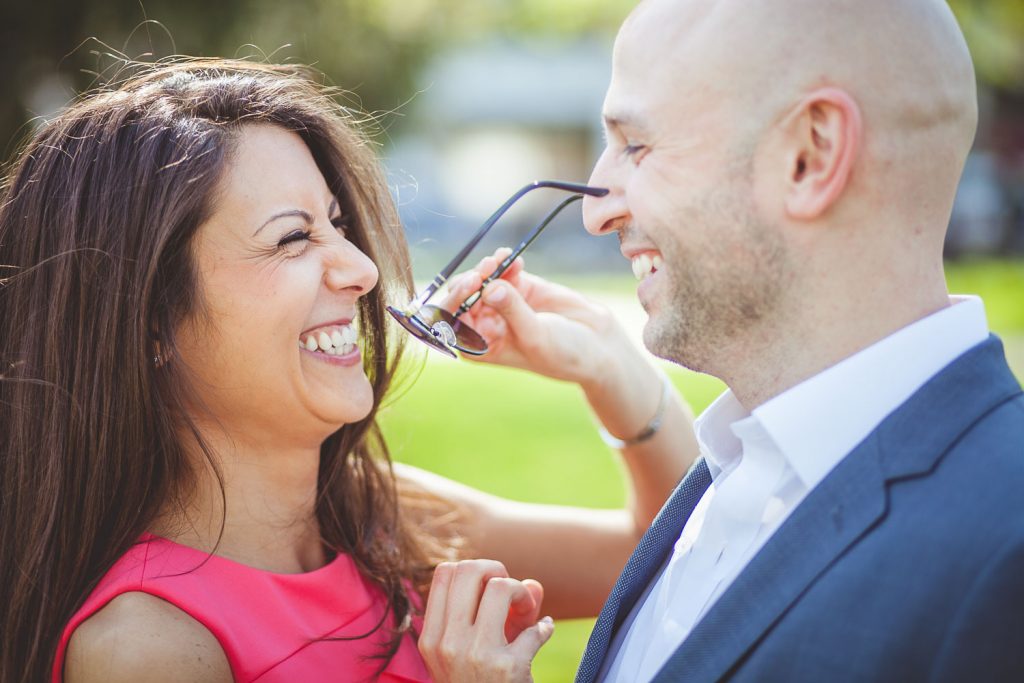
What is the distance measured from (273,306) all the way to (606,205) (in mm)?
903

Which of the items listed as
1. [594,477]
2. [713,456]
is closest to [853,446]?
[713,456]

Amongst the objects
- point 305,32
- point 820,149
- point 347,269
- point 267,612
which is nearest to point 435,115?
point 305,32

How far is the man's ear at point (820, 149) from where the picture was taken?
185 cm

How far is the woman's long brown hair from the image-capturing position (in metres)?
2.39

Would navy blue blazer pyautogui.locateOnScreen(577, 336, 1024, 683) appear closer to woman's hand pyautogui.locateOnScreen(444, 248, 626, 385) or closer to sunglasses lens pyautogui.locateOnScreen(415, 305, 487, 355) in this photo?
sunglasses lens pyautogui.locateOnScreen(415, 305, 487, 355)

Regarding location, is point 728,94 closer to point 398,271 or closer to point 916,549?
point 916,549

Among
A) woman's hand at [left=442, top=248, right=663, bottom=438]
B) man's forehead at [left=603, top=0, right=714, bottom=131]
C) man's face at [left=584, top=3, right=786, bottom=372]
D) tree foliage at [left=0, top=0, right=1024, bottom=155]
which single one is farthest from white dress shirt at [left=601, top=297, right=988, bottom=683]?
tree foliage at [left=0, top=0, right=1024, bottom=155]

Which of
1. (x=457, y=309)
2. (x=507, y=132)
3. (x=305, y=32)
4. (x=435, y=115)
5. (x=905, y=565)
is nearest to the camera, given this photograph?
(x=905, y=565)

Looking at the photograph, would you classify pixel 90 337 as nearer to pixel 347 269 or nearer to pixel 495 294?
pixel 347 269

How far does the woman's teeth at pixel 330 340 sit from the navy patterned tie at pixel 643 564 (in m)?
0.97

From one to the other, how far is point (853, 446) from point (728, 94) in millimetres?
730

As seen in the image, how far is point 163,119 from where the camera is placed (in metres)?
2.57

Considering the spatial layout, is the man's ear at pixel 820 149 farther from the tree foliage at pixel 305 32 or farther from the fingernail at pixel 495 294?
the tree foliage at pixel 305 32

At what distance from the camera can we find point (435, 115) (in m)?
22.1
